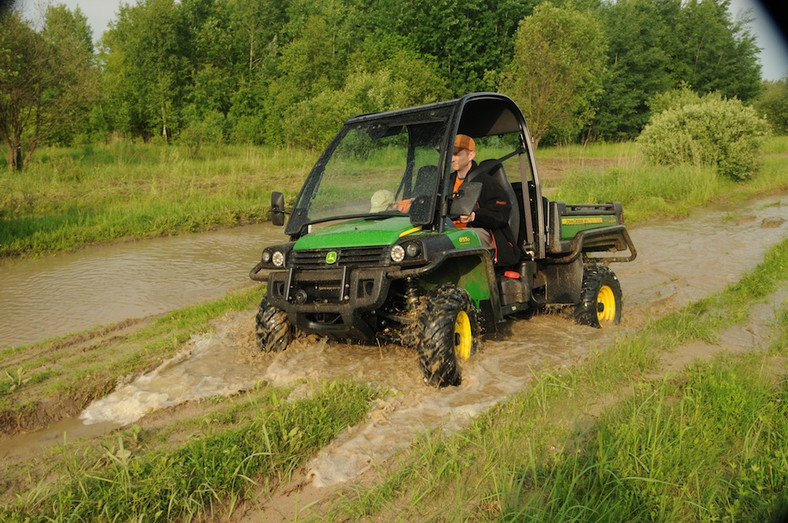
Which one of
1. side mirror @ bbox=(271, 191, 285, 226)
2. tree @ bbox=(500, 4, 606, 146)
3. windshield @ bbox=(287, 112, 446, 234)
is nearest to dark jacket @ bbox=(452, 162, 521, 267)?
windshield @ bbox=(287, 112, 446, 234)

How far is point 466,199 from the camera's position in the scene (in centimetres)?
501

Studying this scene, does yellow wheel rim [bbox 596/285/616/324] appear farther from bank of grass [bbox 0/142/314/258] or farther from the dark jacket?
bank of grass [bbox 0/142/314/258]

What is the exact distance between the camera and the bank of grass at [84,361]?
502cm

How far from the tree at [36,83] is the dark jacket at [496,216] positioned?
53.2ft

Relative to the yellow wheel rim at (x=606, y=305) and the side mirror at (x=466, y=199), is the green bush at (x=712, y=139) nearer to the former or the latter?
the yellow wheel rim at (x=606, y=305)

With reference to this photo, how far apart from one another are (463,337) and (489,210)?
1.23 meters

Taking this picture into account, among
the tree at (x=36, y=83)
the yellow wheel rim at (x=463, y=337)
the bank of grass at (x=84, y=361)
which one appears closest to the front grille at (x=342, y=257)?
the yellow wheel rim at (x=463, y=337)

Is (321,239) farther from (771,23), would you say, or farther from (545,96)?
(545,96)

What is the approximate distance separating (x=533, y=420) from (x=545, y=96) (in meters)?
27.3

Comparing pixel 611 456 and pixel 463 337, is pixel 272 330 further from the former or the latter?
pixel 611 456

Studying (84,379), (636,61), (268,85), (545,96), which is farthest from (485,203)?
(636,61)

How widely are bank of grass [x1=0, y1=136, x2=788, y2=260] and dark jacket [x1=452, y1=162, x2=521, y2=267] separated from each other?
9.47 metres

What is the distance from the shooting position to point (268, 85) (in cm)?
4284

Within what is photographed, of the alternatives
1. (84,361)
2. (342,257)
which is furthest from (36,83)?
(342,257)
